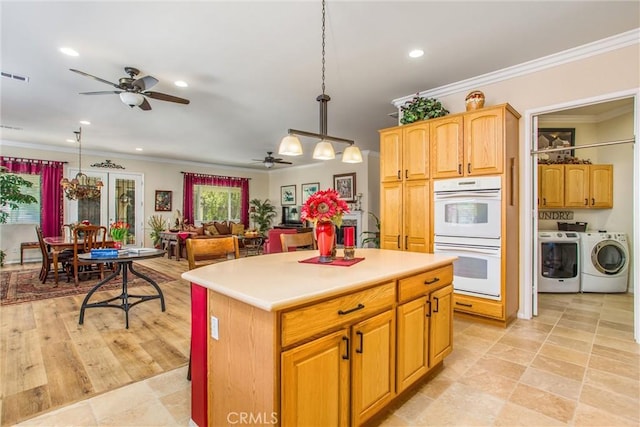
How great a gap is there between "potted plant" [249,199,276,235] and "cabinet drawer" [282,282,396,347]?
934cm

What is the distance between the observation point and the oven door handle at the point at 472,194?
307 centimetres

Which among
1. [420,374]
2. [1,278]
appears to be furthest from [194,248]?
[1,278]

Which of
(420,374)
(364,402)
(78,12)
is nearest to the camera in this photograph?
(364,402)

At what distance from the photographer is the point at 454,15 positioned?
8.00 feet

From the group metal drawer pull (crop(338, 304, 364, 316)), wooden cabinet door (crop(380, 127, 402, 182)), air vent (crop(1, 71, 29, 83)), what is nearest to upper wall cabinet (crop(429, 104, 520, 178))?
wooden cabinet door (crop(380, 127, 402, 182))

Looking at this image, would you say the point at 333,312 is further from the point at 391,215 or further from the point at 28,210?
the point at 28,210

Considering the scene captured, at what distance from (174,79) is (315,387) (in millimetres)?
3677

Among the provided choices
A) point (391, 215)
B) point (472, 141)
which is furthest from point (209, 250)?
point (472, 141)

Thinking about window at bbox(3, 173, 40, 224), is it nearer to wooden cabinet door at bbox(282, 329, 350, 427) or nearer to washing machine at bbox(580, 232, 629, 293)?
wooden cabinet door at bbox(282, 329, 350, 427)

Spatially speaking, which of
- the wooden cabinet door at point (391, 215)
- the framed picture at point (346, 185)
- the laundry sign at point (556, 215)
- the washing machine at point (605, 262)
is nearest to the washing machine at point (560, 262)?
the washing machine at point (605, 262)

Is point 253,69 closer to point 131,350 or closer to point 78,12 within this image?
point 78,12

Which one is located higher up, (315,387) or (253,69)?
(253,69)

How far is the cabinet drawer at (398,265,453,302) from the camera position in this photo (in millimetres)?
1818

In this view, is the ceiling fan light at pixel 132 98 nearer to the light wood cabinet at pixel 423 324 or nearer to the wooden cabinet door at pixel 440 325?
the light wood cabinet at pixel 423 324
